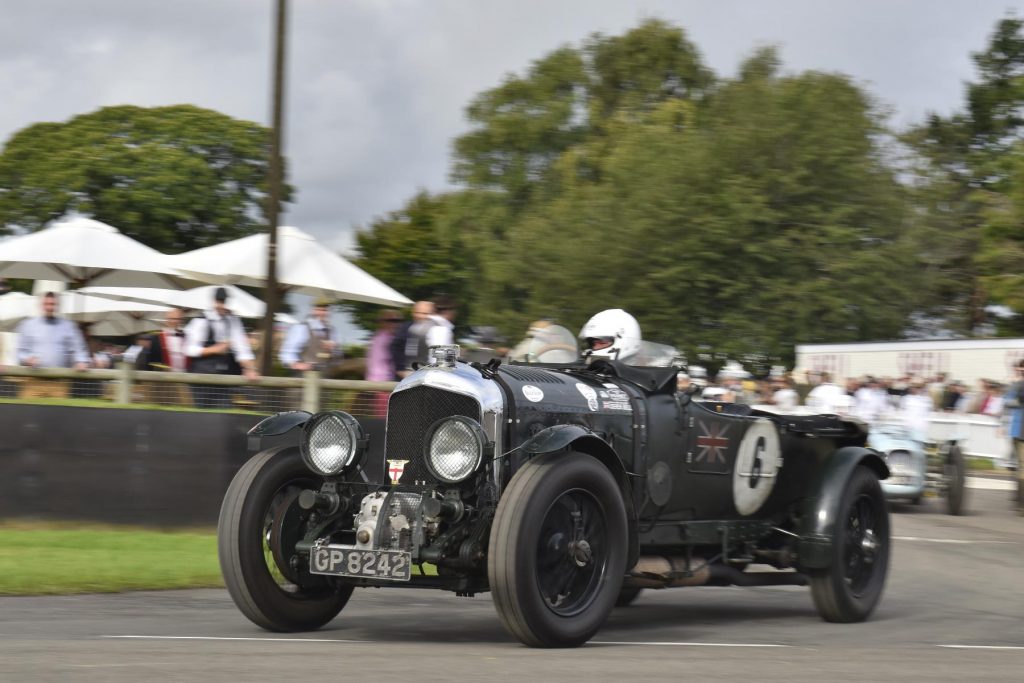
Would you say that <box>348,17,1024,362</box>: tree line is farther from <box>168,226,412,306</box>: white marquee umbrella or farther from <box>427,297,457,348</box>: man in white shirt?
<box>427,297,457,348</box>: man in white shirt

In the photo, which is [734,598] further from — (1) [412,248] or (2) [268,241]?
(1) [412,248]

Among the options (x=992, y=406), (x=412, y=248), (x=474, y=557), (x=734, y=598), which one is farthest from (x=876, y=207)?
(x=474, y=557)

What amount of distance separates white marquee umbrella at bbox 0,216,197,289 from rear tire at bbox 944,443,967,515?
31.7ft

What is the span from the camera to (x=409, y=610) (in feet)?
26.3

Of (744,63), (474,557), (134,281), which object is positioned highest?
(744,63)

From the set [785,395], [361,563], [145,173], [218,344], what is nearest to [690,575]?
[361,563]

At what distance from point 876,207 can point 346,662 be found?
114ft

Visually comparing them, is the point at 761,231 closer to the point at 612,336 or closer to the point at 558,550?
the point at 612,336

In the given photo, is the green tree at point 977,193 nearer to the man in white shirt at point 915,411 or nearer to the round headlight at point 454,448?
Answer: the man in white shirt at point 915,411

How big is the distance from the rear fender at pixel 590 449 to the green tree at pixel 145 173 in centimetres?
4271

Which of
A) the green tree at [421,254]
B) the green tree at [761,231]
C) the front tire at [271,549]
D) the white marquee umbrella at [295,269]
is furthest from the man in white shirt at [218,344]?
the green tree at [421,254]

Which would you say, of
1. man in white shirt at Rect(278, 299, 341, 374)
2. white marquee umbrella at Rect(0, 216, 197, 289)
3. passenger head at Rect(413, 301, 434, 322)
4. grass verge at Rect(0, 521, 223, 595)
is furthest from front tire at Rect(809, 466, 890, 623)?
white marquee umbrella at Rect(0, 216, 197, 289)

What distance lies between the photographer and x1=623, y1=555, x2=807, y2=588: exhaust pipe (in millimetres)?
7074

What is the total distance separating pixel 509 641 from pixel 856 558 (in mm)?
2678
